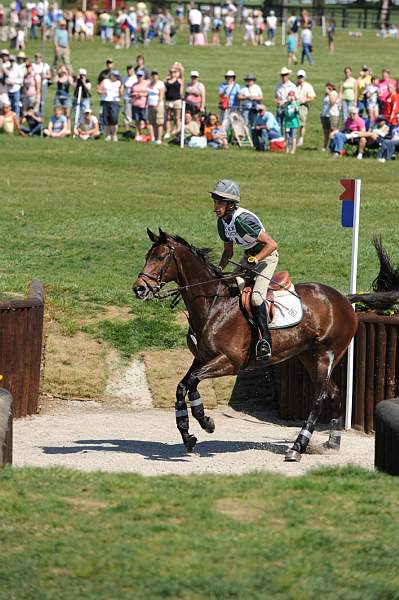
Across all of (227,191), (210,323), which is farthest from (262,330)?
(227,191)

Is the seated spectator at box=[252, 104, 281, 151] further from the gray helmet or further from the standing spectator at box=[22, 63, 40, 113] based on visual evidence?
the gray helmet

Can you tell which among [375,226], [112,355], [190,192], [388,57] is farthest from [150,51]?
[112,355]

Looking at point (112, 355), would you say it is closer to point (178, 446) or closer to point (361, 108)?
point (178, 446)

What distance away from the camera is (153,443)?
1418 centimetres

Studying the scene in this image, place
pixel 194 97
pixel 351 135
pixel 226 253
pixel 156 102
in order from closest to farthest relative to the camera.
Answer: pixel 226 253 < pixel 351 135 < pixel 156 102 < pixel 194 97

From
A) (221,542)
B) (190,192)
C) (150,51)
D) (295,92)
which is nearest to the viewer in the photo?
(221,542)

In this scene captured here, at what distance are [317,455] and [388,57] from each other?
52593 millimetres

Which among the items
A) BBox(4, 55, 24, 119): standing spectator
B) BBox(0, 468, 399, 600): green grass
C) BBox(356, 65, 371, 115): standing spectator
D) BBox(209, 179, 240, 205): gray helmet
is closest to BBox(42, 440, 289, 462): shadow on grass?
BBox(209, 179, 240, 205): gray helmet

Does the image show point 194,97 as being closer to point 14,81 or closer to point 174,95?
point 174,95

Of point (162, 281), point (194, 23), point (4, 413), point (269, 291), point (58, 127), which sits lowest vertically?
point (4, 413)

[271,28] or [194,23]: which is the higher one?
[194,23]

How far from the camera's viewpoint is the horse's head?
12.9 meters

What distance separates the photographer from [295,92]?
114ft

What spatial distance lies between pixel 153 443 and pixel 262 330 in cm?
199
